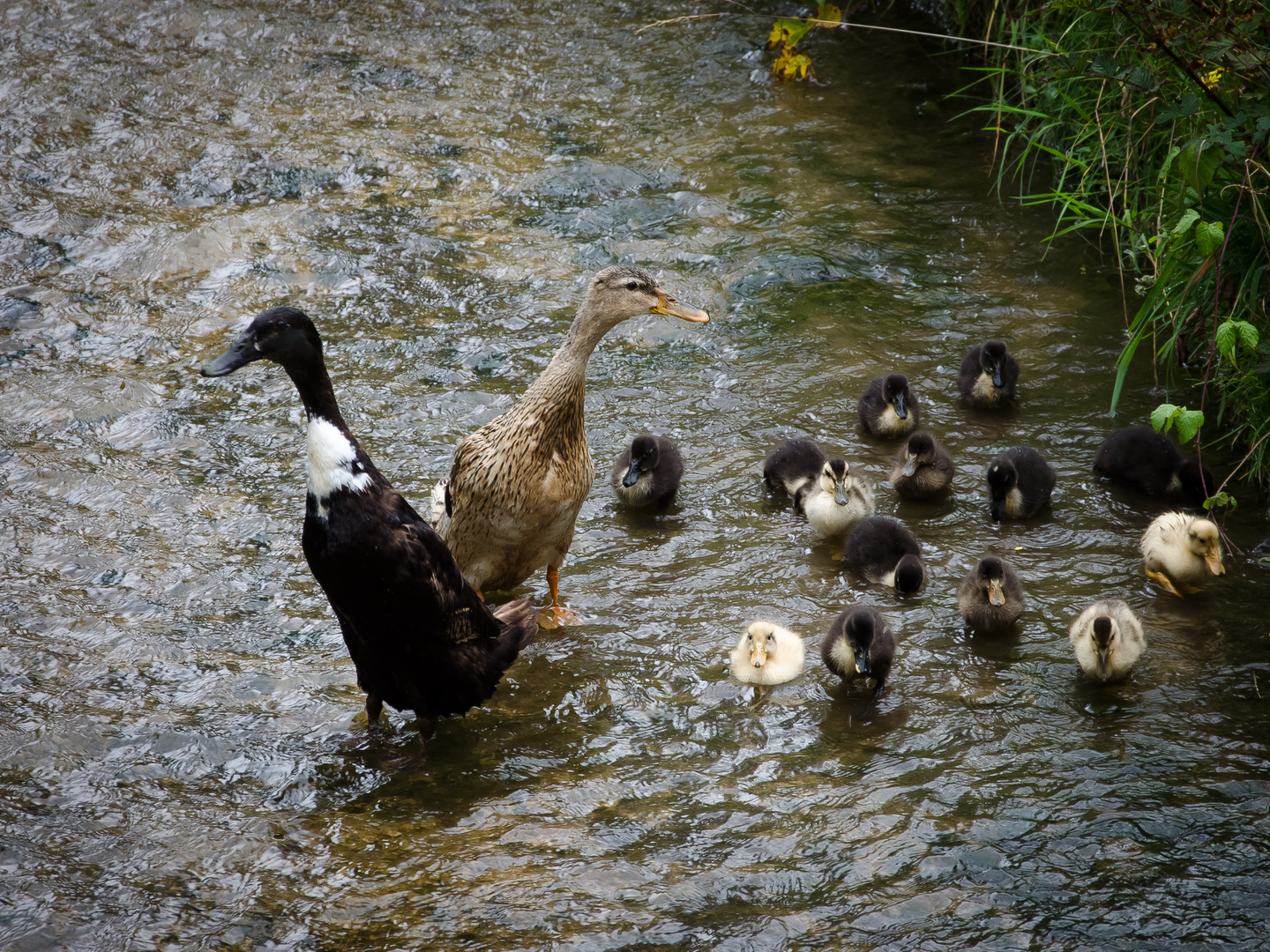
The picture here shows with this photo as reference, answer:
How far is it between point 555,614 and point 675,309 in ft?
5.36

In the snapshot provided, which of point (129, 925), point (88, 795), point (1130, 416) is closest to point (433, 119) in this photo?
point (1130, 416)

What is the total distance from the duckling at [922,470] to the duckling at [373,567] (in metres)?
2.49

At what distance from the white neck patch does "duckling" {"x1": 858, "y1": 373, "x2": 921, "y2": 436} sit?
121 inches

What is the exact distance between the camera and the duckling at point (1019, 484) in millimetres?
5305

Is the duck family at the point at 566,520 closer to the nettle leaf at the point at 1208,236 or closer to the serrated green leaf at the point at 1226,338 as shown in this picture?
the serrated green leaf at the point at 1226,338

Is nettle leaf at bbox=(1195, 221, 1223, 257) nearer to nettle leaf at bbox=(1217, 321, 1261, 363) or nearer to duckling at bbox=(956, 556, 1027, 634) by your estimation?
nettle leaf at bbox=(1217, 321, 1261, 363)

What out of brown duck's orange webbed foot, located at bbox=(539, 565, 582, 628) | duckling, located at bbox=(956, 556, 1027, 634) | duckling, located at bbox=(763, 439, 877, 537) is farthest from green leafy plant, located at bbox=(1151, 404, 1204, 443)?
brown duck's orange webbed foot, located at bbox=(539, 565, 582, 628)

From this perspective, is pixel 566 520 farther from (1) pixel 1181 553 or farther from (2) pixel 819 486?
(1) pixel 1181 553

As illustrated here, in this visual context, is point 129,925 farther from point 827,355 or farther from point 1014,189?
point 1014,189

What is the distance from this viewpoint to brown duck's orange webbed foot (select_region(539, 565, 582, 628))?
4.93 m

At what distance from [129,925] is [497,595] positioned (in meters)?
2.48

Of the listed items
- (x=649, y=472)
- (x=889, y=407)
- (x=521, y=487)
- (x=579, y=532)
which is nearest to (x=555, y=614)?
(x=521, y=487)

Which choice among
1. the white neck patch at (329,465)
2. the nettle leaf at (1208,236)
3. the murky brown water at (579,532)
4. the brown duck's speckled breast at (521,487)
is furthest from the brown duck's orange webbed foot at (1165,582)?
the white neck patch at (329,465)

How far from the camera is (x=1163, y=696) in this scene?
4191 millimetres
